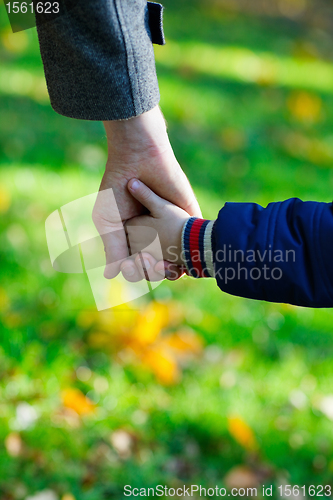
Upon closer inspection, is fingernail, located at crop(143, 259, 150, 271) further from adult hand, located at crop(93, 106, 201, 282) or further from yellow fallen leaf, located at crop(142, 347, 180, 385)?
yellow fallen leaf, located at crop(142, 347, 180, 385)

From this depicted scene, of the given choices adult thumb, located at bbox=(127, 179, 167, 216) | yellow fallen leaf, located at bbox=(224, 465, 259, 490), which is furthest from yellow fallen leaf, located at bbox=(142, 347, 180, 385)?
adult thumb, located at bbox=(127, 179, 167, 216)

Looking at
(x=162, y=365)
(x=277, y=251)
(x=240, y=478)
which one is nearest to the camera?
(x=277, y=251)

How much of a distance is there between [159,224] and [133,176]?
134 mm

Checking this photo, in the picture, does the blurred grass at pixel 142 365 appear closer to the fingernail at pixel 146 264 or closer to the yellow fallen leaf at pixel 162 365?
the yellow fallen leaf at pixel 162 365

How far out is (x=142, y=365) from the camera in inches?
61.9

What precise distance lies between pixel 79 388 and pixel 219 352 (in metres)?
0.48

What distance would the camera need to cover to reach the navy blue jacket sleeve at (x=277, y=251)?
3.28 ft

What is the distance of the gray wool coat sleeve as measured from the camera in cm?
103

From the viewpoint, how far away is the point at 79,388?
1491 mm

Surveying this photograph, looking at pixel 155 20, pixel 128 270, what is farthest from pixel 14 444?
pixel 155 20

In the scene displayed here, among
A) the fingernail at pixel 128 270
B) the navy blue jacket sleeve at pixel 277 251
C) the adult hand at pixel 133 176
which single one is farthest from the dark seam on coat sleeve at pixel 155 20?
the fingernail at pixel 128 270

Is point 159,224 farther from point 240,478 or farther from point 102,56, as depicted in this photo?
point 240,478

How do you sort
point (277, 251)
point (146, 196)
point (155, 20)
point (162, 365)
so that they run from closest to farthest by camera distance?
point (277, 251)
point (155, 20)
point (146, 196)
point (162, 365)

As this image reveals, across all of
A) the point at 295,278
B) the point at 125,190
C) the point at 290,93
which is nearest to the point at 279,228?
the point at 295,278
